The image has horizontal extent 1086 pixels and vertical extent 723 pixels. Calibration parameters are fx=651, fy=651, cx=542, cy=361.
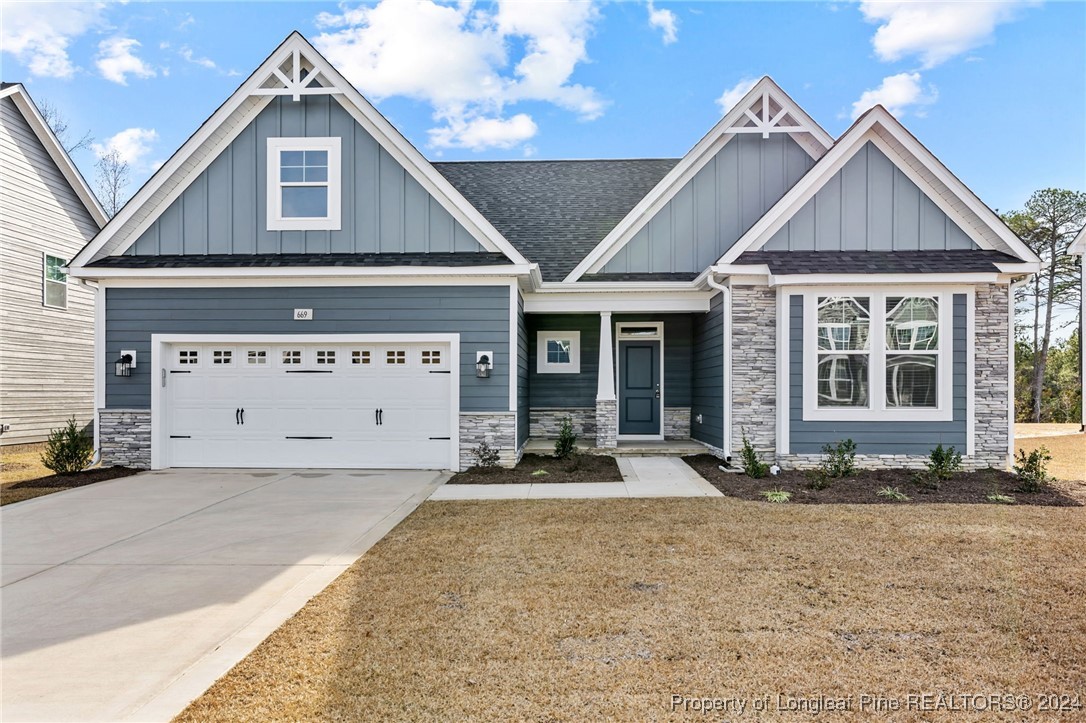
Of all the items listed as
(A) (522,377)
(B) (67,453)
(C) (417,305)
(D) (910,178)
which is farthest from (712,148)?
(B) (67,453)

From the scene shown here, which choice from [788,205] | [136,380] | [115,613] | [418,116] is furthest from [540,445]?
[418,116]

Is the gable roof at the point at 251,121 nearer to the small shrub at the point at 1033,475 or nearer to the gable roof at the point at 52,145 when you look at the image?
the gable roof at the point at 52,145

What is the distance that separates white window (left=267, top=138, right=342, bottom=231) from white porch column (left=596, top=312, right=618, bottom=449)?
5.07 m

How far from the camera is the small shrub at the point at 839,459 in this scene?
372 inches

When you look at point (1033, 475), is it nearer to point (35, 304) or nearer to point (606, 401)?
point (606, 401)

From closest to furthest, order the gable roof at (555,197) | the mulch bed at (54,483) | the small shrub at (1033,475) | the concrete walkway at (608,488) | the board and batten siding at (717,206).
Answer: the concrete walkway at (608,488)
the small shrub at (1033,475)
the mulch bed at (54,483)
the board and batten siding at (717,206)
the gable roof at (555,197)

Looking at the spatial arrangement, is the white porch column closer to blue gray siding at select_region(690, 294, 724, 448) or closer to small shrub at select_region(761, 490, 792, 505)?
blue gray siding at select_region(690, 294, 724, 448)

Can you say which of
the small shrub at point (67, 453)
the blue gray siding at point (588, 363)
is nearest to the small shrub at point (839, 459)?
the blue gray siding at point (588, 363)

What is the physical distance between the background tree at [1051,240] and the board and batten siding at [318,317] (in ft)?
80.3

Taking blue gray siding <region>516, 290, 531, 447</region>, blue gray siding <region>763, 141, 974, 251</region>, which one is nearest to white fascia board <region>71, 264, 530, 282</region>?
blue gray siding <region>516, 290, 531, 447</region>

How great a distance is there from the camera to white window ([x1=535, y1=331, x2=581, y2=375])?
13.9m

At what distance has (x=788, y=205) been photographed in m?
10.3

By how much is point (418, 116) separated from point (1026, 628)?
23.4 m

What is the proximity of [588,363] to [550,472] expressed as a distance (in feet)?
13.8
